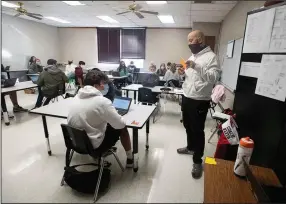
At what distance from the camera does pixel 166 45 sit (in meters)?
8.54

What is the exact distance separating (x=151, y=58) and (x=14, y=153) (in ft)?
24.2

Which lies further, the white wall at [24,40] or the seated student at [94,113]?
the white wall at [24,40]

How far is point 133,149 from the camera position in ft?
6.42

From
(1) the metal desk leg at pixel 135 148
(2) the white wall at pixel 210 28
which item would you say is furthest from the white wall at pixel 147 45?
(1) the metal desk leg at pixel 135 148

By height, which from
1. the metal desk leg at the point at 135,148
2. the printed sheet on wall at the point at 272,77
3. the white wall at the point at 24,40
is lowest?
the metal desk leg at the point at 135,148

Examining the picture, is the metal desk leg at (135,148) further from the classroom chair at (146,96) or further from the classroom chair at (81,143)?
the classroom chair at (146,96)

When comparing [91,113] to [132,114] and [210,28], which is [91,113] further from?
[210,28]

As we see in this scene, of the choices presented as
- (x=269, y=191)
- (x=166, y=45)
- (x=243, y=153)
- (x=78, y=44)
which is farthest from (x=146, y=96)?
(x=78, y=44)

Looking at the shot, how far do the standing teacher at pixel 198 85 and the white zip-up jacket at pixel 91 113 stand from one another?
0.83 metres

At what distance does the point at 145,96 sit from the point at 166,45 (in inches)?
218

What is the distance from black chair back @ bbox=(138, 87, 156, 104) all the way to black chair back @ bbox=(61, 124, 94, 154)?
7.16 ft

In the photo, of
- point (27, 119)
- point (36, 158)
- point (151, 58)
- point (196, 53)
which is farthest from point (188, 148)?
point (151, 58)

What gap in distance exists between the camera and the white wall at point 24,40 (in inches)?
258

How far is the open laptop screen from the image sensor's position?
2234mm
